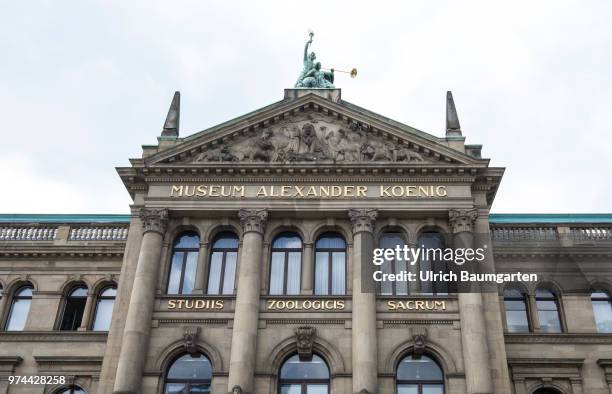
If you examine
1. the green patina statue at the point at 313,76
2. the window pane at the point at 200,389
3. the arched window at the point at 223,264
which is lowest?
the window pane at the point at 200,389

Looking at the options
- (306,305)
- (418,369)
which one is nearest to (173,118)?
(306,305)

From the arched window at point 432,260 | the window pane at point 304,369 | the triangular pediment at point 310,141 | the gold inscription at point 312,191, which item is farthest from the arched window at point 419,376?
the triangular pediment at point 310,141

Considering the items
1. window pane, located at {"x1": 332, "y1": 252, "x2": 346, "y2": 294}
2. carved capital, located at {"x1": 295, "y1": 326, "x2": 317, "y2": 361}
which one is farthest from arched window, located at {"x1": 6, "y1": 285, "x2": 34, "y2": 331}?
window pane, located at {"x1": 332, "y1": 252, "x2": 346, "y2": 294}

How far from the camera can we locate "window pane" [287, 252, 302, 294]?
33531mm

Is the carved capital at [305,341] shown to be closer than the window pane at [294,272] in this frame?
Yes

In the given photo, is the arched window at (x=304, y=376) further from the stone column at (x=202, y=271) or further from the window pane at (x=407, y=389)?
the stone column at (x=202, y=271)

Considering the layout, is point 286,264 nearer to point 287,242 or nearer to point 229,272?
point 287,242

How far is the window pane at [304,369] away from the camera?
31.1 m

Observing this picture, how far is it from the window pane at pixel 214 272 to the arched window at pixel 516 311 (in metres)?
14.0

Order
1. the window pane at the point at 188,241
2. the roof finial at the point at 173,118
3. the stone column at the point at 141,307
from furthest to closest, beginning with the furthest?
1. the roof finial at the point at 173,118
2. the window pane at the point at 188,241
3. the stone column at the point at 141,307

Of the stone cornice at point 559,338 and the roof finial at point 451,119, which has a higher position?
the roof finial at point 451,119

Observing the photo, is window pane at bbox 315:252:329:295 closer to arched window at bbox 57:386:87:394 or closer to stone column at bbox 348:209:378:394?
stone column at bbox 348:209:378:394

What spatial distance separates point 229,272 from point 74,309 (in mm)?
9163

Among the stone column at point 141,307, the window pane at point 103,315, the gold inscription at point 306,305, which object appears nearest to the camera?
the stone column at point 141,307
